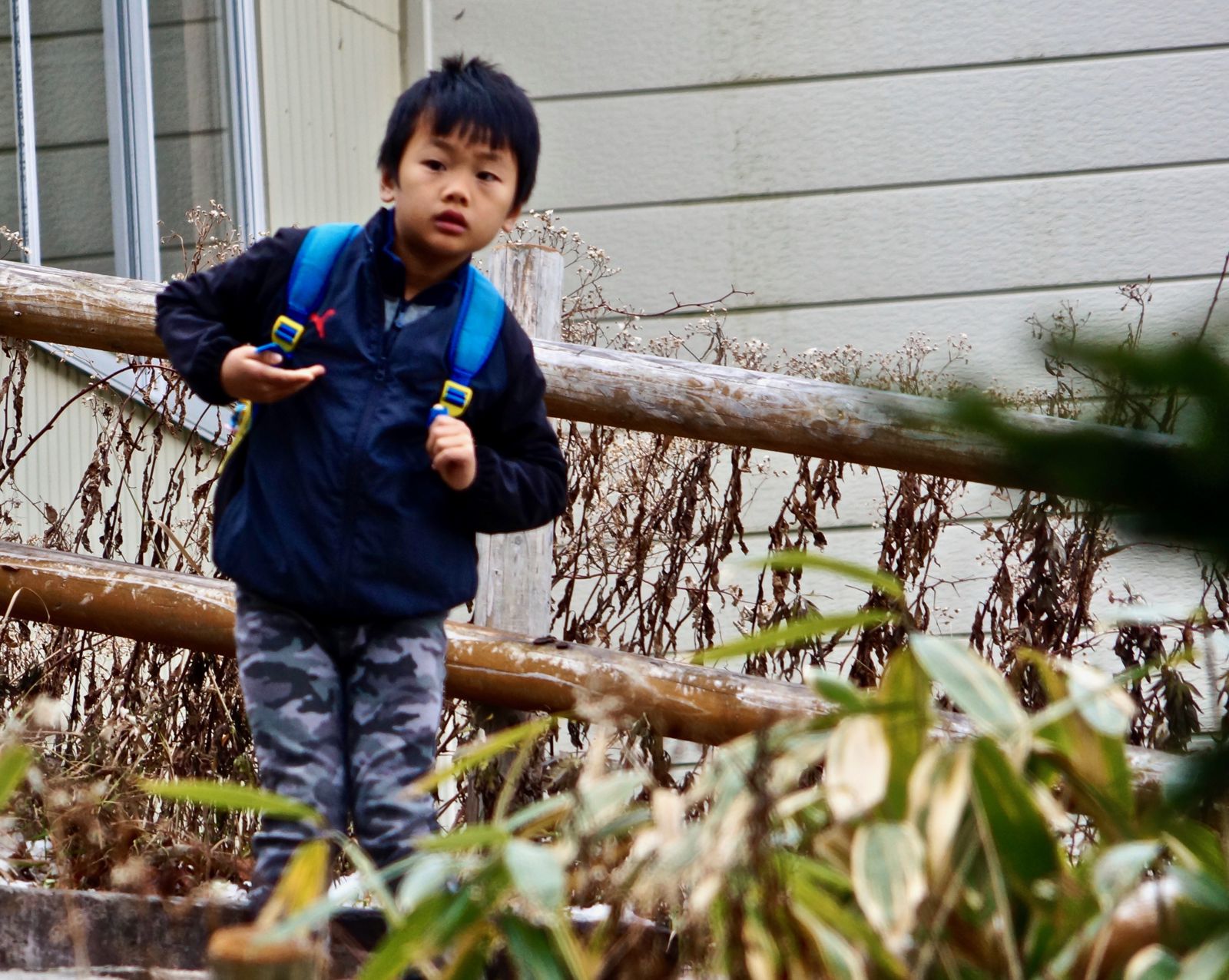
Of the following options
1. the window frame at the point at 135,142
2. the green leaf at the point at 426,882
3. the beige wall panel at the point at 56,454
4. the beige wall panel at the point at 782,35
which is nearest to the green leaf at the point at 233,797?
the green leaf at the point at 426,882

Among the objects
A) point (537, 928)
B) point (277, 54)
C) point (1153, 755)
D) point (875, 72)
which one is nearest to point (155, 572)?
point (537, 928)

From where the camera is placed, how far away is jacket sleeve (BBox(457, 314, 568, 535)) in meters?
2.21

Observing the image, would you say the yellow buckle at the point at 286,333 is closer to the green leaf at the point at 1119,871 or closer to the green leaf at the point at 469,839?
the green leaf at the point at 469,839

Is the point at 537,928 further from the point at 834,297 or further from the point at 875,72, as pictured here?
the point at 875,72

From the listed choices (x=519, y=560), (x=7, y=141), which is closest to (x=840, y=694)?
(x=519, y=560)

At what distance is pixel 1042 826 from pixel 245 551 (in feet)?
4.00

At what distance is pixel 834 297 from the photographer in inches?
208

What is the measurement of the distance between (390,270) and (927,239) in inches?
133

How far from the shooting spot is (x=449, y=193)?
86.1 inches

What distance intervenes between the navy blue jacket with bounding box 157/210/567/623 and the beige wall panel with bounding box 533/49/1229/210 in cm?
317

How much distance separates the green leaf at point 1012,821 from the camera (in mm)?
1458

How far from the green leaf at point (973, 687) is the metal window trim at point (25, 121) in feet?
12.2

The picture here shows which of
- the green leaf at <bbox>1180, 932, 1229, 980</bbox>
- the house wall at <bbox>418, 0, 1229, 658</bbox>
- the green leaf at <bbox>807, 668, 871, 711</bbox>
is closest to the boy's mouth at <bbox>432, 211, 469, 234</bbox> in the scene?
the green leaf at <bbox>807, 668, 871, 711</bbox>

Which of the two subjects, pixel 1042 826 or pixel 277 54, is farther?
pixel 277 54
